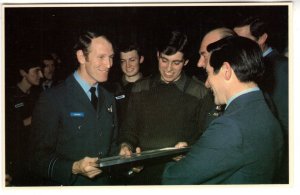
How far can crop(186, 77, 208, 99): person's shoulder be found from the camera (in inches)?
138

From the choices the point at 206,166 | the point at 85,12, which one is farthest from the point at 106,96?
the point at 206,166

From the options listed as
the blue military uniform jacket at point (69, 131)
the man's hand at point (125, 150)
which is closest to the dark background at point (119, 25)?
the blue military uniform jacket at point (69, 131)

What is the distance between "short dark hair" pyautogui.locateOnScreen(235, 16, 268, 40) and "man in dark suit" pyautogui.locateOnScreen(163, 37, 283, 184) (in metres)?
0.10

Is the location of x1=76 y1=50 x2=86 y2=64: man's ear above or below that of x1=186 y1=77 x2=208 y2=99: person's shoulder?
above

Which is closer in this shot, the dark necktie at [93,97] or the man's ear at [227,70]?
the man's ear at [227,70]

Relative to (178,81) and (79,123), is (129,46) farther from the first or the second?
(79,123)

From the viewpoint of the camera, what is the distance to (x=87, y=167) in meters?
3.49

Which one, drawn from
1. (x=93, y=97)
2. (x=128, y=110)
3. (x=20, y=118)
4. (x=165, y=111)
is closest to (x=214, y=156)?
(x=165, y=111)

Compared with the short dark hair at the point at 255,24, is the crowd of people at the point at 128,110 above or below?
below

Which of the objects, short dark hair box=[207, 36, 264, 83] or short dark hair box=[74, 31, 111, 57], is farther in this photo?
short dark hair box=[74, 31, 111, 57]

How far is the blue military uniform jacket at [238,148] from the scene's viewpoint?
3.30 m

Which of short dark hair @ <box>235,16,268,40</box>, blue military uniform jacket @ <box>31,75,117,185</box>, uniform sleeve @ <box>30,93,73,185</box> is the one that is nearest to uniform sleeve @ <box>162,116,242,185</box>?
blue military uniform jacket @ <box>31,75,117,185</box>

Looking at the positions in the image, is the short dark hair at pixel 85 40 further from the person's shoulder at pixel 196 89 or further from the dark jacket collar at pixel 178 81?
the person's shoulder at pixel 196 89

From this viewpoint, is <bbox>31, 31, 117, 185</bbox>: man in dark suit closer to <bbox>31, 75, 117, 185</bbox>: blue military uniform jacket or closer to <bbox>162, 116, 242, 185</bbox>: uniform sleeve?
<bbox>31, 75, 117, 185</bbox>: blue military uniform jacket
